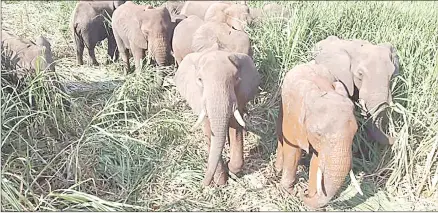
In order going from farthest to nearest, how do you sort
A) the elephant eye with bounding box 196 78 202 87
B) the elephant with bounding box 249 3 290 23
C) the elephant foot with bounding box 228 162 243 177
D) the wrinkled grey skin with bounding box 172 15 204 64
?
the elephant with bounding box 249 3 290 23
the wrinkled grey skin with bounding box 172 15 204 64
the elephant foot with bounding box 228 162 243 177
the elephant eye with bounding box 196 78 202 87

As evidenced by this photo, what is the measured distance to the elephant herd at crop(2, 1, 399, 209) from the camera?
320cm

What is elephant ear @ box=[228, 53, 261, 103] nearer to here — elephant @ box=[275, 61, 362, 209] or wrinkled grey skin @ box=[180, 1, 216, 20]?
elephant @ box=[275, 61, 362, 209]

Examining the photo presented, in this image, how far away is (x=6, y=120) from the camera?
3.81 metres

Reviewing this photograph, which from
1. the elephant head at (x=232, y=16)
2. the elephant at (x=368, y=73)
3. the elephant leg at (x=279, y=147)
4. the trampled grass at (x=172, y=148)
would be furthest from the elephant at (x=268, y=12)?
the elephant leg at (x=279, y=147)

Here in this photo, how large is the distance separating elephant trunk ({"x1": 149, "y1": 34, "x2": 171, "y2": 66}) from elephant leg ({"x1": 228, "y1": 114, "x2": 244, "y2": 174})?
1.68 metres

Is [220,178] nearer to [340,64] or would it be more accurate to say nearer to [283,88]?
[283,88]

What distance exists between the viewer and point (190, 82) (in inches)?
150

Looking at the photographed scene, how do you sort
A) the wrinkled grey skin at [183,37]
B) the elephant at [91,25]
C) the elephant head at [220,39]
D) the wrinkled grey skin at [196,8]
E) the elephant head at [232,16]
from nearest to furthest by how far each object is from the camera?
1. the elephant head at [220,39]
2. the wrinkled grey skin at [183,37]
3. the elephant head at [232,16]
4. the elephant at [91,25]
5. the wrinkled grey skin at [196,8]

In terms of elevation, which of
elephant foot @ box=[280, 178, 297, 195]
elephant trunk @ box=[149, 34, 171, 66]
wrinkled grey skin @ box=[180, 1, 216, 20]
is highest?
wrinkled grey skin @ box=[180, 1, 216, 20]

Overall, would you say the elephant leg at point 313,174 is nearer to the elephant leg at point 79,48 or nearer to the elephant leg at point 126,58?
the elephant leg at point 126,58

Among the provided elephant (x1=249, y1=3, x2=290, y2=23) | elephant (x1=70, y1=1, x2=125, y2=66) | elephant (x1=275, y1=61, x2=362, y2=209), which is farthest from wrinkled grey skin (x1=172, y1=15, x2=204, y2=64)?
elephant (x1=275, y1=61, x2=362, y2=209)

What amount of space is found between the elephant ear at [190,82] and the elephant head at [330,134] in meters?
0.76

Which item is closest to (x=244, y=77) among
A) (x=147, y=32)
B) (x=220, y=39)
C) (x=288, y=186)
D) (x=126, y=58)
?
(x=288, y=186)

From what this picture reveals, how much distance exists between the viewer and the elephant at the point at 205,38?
455 cm
